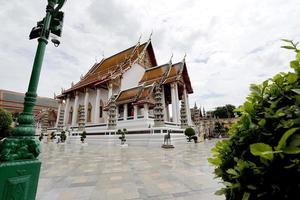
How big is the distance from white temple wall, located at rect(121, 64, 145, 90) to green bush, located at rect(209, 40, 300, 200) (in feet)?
71.5

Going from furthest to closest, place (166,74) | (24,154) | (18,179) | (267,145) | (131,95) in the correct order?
(166,74)
(131,95)
(24,154)
(18,179)
(267,145)

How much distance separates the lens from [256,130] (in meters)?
0.95

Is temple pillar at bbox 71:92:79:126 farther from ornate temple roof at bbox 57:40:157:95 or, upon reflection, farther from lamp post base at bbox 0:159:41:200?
lamp post base at bbox 0:159:41:200

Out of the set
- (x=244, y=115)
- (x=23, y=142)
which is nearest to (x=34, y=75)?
(x=23, y=142)

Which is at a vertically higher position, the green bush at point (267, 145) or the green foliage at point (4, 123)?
the green foliage at point (4, 123)

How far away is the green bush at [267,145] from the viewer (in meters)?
0.71

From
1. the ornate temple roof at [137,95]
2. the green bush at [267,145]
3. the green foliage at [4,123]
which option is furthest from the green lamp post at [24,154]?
the ornate temple roof at [137,95]

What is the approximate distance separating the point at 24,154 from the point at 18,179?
247 mm

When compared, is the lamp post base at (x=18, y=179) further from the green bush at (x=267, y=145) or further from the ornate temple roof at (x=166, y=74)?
the ornate temple roof at (x=166, y=74)

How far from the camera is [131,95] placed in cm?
1917

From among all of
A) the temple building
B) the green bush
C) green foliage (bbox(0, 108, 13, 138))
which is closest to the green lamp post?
the green bush

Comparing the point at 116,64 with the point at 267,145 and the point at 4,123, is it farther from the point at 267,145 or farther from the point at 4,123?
the point at 267,145

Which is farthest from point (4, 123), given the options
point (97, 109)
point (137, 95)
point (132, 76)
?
point (132, 76)

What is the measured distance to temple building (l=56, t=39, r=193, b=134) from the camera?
56.1ft
